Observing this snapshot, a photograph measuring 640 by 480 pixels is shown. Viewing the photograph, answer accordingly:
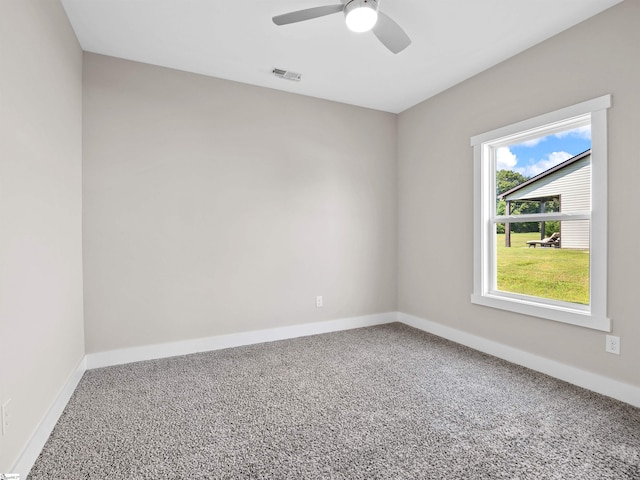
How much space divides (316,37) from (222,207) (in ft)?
5.53

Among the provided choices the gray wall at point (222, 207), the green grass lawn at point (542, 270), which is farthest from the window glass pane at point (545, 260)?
the gray wall at point (222, 207)

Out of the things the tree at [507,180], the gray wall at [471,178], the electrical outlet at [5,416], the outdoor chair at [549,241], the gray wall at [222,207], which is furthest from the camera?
the tree at [507,180]

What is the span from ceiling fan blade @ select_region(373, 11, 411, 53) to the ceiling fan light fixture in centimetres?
7

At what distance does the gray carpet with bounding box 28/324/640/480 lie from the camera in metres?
1.62

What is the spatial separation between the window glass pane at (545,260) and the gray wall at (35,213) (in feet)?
11.3

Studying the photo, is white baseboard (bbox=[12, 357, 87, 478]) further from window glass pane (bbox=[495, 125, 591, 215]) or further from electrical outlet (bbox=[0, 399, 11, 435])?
window glass pane (bbox=[495, 125, 591, 215])

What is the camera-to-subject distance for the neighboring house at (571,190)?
254 centimetres

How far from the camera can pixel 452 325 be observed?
351cm

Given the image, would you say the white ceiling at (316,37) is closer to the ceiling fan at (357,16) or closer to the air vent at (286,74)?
the air vent at (286,74)

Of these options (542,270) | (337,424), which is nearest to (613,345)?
(542,270)

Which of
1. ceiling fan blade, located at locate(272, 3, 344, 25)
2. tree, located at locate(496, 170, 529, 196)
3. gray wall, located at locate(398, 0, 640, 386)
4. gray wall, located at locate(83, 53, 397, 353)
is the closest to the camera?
ceiling fan blade, located at locate(272, 3, 344, 25)

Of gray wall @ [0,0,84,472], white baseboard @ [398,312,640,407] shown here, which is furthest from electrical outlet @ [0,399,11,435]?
white baseboard @ [398,312,640,407]

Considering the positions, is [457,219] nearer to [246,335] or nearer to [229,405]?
[246,335]

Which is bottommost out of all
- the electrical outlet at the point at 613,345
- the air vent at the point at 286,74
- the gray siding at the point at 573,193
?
the electrical outlet at the point at 613,345
